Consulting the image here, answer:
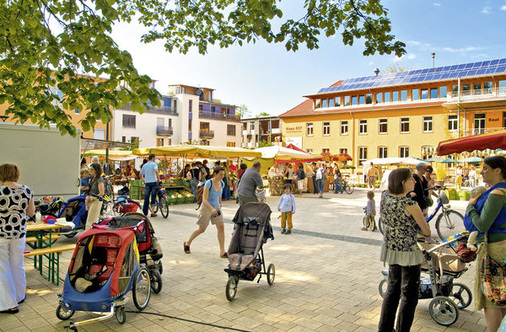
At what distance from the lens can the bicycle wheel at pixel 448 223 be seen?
9.38m

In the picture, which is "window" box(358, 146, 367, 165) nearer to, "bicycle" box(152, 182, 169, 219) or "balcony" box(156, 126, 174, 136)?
"balcony" box(156, 126, 174, 136)

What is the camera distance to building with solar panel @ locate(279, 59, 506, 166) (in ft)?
123

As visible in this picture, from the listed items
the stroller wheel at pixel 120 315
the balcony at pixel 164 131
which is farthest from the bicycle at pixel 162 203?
the balcony at pixel 164 131

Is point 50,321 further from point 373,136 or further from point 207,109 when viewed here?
point 207,109

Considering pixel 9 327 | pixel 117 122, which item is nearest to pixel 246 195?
pixel 9 327

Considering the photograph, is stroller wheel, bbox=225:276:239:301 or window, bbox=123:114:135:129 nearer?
stroller wheel, bbox=225:276:239:301

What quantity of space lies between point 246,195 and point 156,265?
314cm

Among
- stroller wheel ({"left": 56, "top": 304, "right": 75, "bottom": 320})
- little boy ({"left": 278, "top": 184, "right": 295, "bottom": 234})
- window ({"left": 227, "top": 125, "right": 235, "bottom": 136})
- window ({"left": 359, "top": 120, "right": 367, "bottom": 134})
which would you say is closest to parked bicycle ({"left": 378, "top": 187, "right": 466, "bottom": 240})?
little boy ({"left": 278, "top": 184, "right": 295, "bottom": 234})

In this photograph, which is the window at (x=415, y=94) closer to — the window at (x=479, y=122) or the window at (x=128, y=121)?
the window at (x=479, y=122)

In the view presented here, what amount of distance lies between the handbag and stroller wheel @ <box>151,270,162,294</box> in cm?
369

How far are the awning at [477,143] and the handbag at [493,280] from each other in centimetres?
386

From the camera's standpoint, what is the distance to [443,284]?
4.31m

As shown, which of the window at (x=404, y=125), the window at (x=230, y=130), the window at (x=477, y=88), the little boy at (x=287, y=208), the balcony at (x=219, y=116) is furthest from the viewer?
the window at (x=230, y=130)

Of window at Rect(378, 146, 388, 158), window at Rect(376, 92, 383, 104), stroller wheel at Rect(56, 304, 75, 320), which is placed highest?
window at Rect(376, 92, 383, 104)
